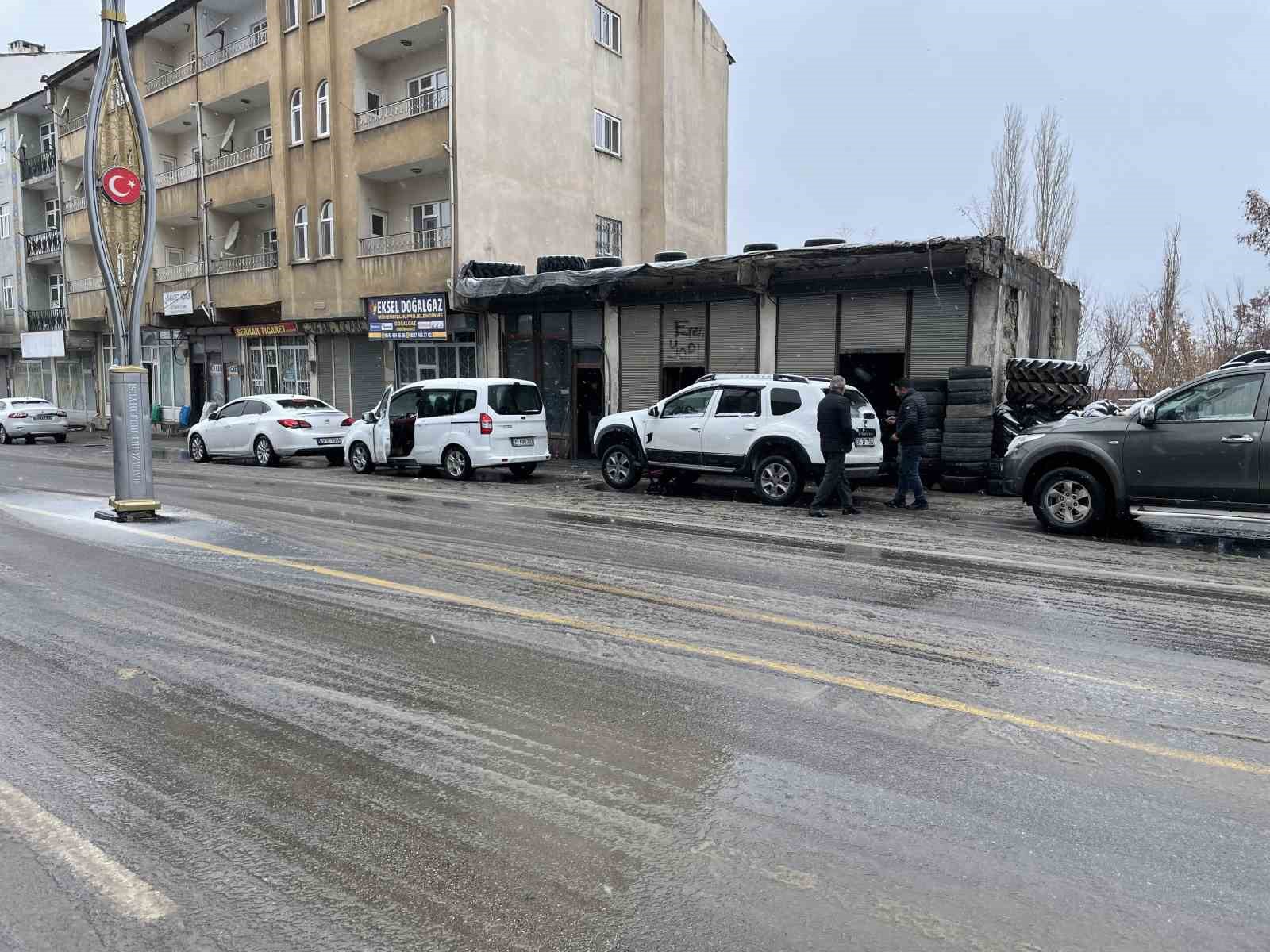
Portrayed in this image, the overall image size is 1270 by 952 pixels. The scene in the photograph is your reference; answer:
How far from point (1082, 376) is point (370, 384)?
1846 centimetres

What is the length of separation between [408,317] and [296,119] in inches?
328

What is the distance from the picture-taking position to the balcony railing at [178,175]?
29.0m

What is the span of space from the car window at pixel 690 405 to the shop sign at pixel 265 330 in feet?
54.6

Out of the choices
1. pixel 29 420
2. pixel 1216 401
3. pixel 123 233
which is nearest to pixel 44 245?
pixel 29 420

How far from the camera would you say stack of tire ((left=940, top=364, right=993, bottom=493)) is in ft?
46.8

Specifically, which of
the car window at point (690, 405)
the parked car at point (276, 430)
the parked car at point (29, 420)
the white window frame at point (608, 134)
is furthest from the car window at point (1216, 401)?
the parked car at point (29, 420)

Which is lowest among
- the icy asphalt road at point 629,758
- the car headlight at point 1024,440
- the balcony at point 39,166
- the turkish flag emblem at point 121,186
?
the icy asphalt road at point 629,758

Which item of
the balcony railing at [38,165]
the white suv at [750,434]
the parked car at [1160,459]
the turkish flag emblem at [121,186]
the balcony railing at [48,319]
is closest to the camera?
the parked car at [1160,459]

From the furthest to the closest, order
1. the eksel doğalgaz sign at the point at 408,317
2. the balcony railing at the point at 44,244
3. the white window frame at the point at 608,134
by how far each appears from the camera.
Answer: the balcony railing at the point at 44,244 → the white window frame at the point at 608,134 → the eksel doğalgaz sign at the point at 408,317

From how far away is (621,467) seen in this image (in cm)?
1468

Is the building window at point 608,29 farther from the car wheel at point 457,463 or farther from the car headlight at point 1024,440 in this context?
the car headlight at point 1024,440

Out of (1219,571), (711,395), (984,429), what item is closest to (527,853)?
(1219,571)

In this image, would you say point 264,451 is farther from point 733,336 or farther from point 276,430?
point 733,336

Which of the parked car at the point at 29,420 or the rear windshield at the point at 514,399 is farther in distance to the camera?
the parked car at the point at 29,420
